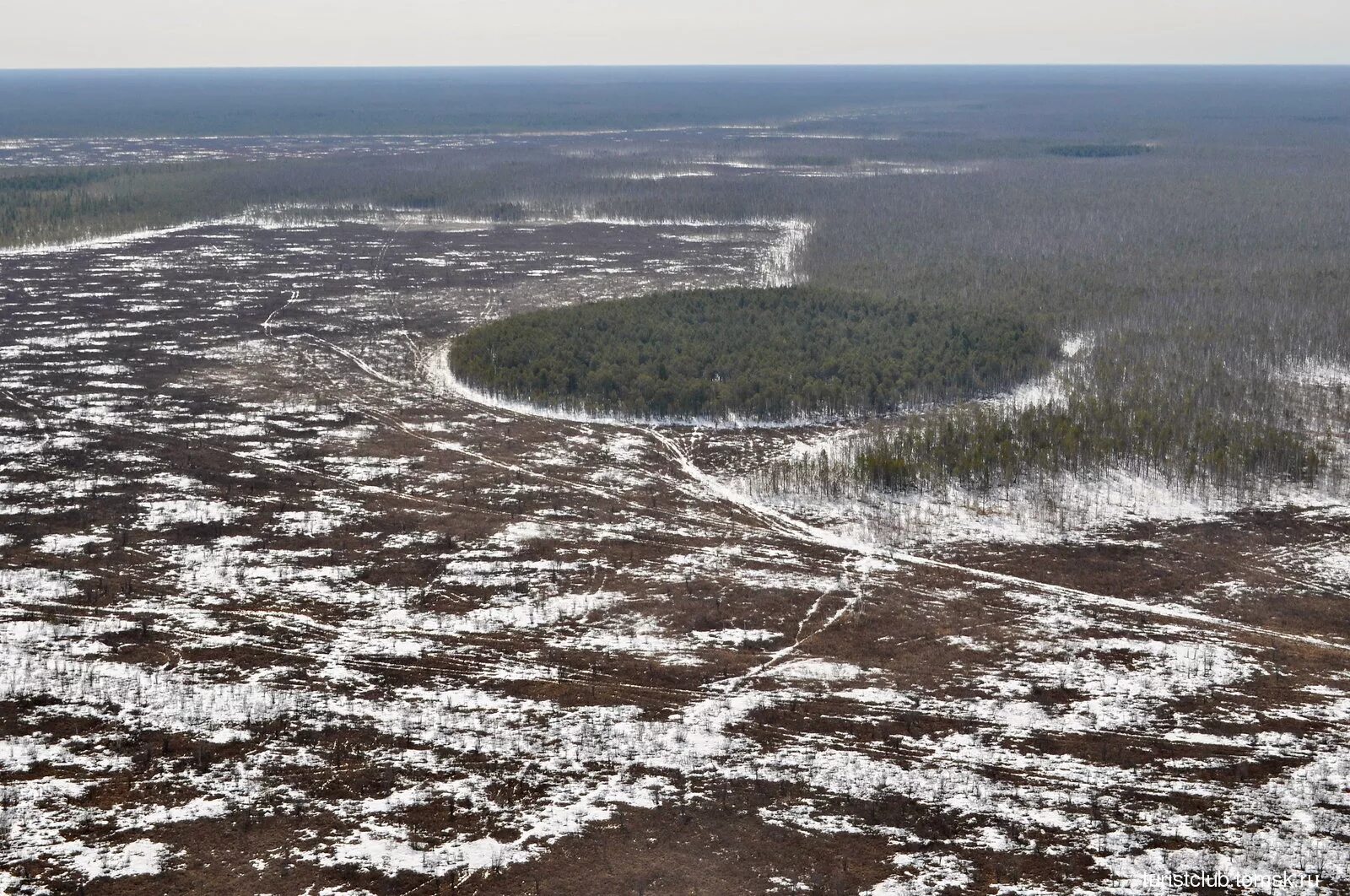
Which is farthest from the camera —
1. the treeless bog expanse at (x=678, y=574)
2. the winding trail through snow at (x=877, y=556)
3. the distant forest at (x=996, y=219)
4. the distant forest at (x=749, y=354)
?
the distant forest at (x=749, y=354)

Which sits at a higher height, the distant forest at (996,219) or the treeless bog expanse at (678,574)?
the distant forest at (996,219)

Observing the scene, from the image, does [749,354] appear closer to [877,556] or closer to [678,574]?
[877,556]

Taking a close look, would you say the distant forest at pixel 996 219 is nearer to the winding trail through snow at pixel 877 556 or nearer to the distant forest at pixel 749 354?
the distant forest at pixel 749 354

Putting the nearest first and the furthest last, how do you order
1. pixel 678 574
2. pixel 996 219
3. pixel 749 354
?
pixel 678 574 < pixel 749 354 < pixel 996 219

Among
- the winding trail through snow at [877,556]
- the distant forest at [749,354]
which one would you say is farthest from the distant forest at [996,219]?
the winding trail through snow at [877,556]

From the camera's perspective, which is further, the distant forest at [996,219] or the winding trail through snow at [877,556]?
the distant forest at [996,219]

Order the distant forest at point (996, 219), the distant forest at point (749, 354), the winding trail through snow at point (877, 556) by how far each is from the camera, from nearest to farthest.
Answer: the winding trail through snow at point (877, 556) → the distant forest at point (996, 219) → the distant forest at point (749, 354)

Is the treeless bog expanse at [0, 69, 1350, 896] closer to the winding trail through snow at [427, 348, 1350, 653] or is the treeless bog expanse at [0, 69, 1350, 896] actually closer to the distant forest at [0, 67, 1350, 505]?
the winding trail through snow at [427, 348, 1350, 653]

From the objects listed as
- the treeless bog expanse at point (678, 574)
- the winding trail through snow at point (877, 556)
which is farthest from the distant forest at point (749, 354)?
the winding trail through snow at point (877, 556)

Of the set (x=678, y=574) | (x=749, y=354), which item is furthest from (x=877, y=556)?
(x=749, y=354)
